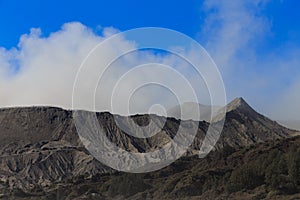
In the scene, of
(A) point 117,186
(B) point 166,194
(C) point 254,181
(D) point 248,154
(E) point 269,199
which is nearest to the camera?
(E) point 269,199

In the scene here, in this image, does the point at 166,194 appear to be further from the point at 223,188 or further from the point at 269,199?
the point at 269,199

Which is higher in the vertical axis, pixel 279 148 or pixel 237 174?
pixel 279 148

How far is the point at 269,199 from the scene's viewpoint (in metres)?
117

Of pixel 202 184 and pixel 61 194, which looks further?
pixel 61 194

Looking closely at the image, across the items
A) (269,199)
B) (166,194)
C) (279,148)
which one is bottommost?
(269,199)

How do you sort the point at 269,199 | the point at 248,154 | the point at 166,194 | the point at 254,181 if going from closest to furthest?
the point at 269,199 → the point at 254,181 → the point at 166,194 → the point at 248,154

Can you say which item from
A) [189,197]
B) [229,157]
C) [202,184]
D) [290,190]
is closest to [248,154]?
[229,157]

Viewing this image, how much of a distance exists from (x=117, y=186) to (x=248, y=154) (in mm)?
46317

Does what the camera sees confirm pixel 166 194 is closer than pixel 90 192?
Yes

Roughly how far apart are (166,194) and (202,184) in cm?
1082

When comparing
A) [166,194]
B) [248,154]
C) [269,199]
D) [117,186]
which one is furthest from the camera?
[248,154]

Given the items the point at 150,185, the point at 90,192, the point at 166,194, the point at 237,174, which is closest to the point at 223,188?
the point at 237,174

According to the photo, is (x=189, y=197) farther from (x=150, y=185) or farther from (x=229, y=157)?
(x=229, y=157)

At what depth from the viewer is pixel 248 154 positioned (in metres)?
178
